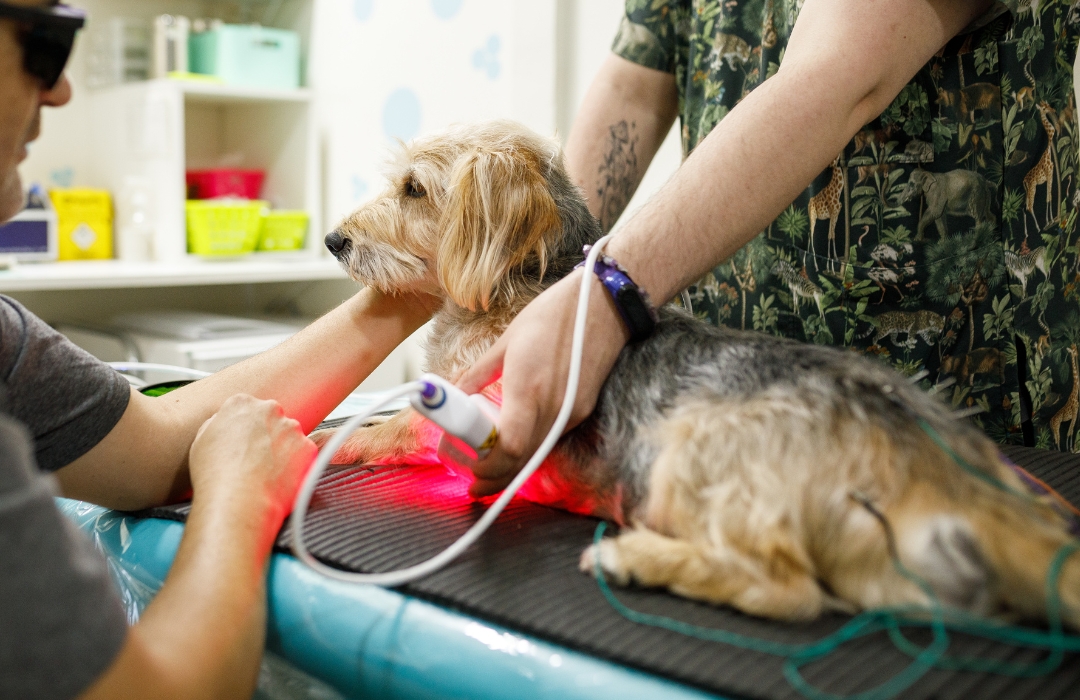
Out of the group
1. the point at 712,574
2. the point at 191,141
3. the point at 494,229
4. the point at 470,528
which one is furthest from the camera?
the point at 191,141

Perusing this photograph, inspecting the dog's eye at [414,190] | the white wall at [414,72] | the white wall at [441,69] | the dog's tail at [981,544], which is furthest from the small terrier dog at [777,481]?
the white wall at [414,72]

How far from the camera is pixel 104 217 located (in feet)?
11.6

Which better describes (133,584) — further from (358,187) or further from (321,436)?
(358,187)

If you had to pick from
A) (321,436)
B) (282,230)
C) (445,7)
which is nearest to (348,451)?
(321,436)

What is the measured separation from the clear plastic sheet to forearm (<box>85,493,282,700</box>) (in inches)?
3.5

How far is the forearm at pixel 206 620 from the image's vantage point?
26.2 inches

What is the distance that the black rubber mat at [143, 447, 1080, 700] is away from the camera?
0.68 meters

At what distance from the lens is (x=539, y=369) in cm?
102

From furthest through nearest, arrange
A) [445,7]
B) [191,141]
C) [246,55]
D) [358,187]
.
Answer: [191,141]
[358,187]
[246,55]
[445,7]

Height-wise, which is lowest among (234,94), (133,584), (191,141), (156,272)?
(156,272)

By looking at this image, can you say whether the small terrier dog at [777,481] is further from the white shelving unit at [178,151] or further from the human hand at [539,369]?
the white shelving unit at [178,151]

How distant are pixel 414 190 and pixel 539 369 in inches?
25.8

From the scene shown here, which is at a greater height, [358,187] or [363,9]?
[363,9]

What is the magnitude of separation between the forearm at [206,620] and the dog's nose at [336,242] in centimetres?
71
